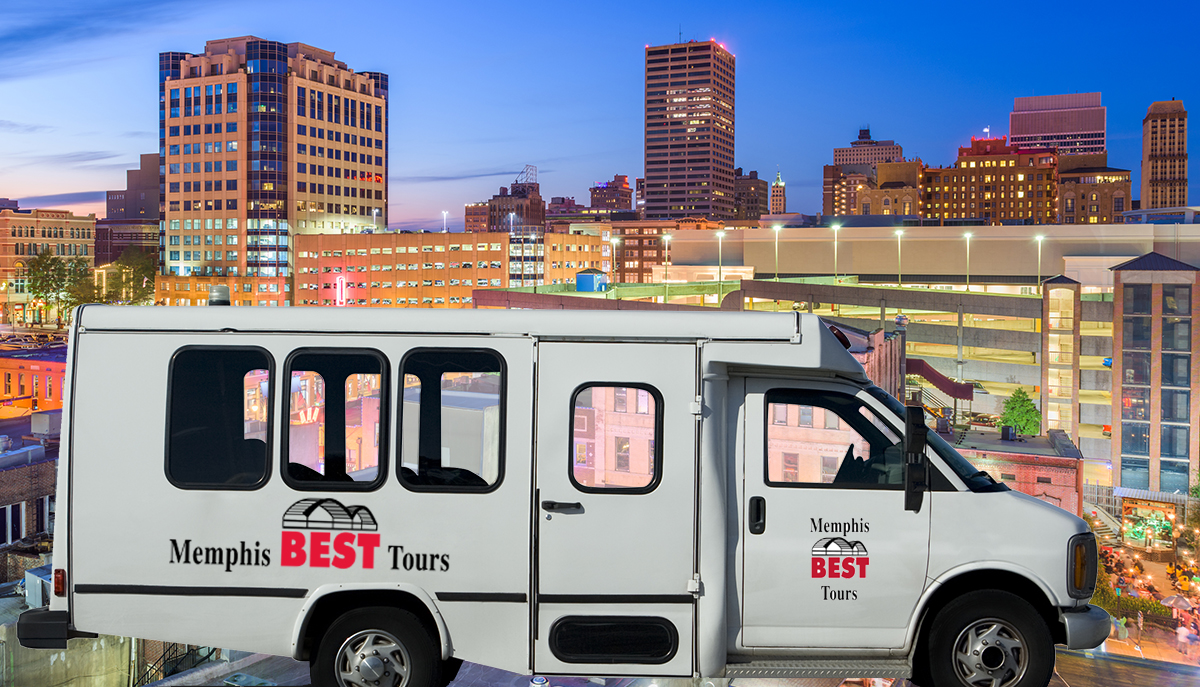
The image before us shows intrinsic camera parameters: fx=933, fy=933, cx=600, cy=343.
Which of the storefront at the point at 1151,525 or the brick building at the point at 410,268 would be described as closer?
the storefront at the point at 1151,525

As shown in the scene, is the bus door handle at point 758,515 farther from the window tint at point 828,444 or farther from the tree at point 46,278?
the tree at point 46,278

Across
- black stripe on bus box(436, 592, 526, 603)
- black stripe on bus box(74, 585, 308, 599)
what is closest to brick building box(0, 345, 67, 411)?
black stripe on bus box(74, 585, 308, 599)

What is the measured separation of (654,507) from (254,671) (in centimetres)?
433

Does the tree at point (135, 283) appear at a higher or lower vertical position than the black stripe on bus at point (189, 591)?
higher

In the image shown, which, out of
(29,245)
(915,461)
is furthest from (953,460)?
(29,245)

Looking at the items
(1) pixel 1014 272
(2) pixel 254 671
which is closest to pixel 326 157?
(1) pixel 1014 272

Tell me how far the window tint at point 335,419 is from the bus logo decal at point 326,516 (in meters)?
0.11

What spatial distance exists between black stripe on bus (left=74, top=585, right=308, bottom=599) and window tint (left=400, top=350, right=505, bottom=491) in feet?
3.60

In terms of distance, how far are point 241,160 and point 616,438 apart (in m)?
167

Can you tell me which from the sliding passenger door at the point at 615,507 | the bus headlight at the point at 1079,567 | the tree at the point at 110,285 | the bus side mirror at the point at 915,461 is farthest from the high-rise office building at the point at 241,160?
the bus headlight at the point at 1079,567

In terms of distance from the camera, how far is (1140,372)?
54.2 metres

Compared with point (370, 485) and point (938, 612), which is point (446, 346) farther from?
point (938, 612)

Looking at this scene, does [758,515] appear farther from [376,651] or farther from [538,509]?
[376,651]

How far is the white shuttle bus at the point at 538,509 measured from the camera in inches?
236
